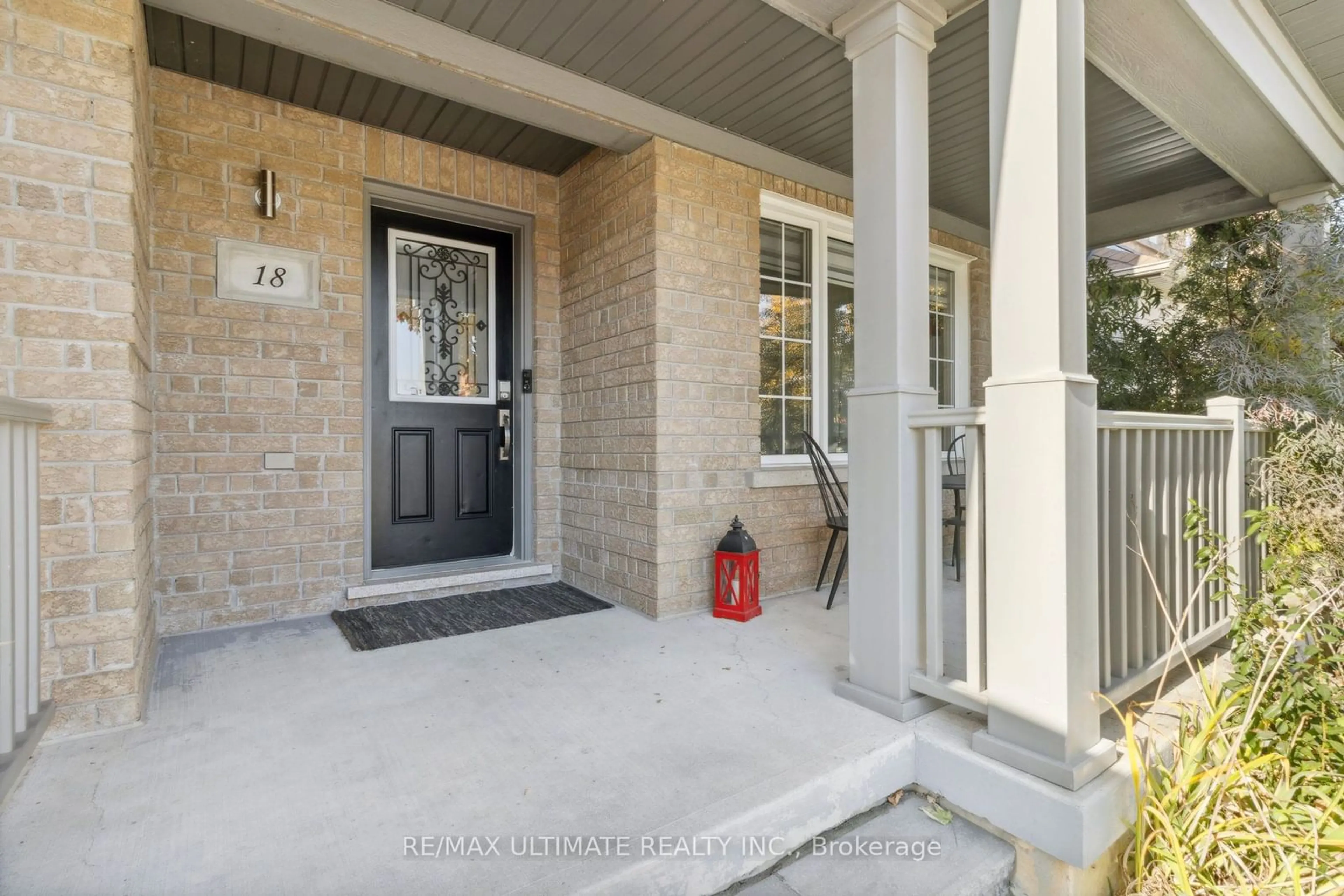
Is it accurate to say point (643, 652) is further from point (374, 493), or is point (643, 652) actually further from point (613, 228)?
point (613, 228)

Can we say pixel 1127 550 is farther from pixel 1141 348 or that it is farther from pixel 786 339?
pixel 1141 348

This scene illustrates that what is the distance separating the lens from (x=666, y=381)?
9.93ft

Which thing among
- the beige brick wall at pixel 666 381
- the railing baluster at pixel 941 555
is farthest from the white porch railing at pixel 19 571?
the railing baluster at pixel 941 555

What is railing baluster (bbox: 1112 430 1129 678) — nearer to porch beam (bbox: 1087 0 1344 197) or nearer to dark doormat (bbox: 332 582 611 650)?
porch beam (bbox: 1087 0 1344 197)

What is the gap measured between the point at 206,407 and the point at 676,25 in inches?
99.4

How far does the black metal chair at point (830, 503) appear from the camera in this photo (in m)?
3.17

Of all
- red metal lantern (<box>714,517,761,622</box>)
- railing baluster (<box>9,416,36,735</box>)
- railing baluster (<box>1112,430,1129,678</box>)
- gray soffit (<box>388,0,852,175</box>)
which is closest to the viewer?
railing baluster (<box>9,416,36,735</box>)

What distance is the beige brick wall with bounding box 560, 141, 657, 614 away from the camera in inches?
121

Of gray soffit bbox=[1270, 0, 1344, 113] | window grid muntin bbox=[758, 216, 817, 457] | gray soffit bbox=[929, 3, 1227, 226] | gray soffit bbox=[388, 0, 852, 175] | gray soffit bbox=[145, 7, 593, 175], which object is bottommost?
window grid muntin bbox=[758, 216, 817, 457]

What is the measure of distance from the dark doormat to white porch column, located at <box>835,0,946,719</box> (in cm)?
155

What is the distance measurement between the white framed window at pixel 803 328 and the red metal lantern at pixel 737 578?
66 cm

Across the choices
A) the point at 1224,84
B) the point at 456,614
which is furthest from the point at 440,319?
the point at 1224,84

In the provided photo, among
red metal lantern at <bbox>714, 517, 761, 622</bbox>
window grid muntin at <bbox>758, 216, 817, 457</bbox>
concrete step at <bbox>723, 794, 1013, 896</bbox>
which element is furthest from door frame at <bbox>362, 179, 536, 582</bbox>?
concrete step at <bbox>723, 794, 1013, 896</bbox>

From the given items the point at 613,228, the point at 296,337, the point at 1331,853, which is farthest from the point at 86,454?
the point at 1331,853
